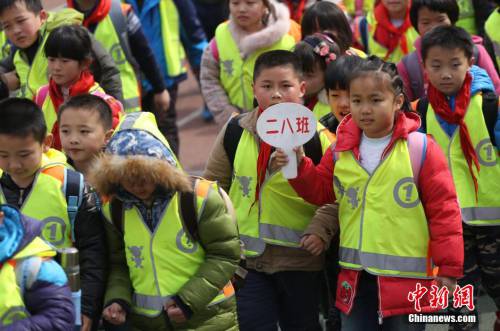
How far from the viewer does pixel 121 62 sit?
8078 millimetres

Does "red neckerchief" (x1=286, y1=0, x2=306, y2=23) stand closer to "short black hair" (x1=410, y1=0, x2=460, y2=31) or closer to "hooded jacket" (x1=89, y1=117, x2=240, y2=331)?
"short black hair" (x1=410, y1=0, x2=460, y2=31)

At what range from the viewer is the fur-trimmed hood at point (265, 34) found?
295 inches

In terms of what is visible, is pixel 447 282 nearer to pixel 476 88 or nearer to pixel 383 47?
pixel 476 88

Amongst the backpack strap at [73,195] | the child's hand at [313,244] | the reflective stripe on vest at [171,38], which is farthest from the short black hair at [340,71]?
the reflective stripe on vest at [171,38]

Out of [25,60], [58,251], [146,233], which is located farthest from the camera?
[25,60]

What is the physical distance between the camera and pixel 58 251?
457cm

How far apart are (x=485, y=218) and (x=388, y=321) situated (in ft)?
3.42

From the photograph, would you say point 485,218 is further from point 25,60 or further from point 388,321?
point 25,60

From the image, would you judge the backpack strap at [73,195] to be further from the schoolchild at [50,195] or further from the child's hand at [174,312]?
the child's hand at [174,312]

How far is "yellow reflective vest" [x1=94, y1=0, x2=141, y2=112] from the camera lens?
26.1ft

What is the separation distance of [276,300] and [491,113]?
4.82 ft

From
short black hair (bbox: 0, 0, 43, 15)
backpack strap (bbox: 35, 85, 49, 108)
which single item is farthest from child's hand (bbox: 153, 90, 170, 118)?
backpack strap (bbox: 35, 85, 49, 108)

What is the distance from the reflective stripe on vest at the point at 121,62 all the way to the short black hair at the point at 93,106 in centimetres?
196

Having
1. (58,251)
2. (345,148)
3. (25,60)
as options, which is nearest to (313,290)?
(345,148)
